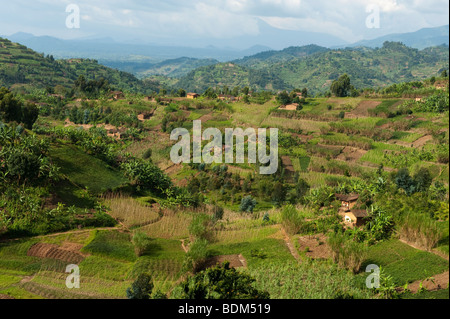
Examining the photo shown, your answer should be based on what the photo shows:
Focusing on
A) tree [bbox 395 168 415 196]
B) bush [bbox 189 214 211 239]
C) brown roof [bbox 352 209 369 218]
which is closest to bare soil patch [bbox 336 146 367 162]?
tree [bbox 395 168 415 196]

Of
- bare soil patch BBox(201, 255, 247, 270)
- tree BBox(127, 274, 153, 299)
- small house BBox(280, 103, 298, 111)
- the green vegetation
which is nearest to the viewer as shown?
tree BBox(127, 274, 153, 299)

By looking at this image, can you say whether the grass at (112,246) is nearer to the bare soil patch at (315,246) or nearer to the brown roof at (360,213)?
the bare soil patch at (315,246)

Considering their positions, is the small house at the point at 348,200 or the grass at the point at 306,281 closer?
the grass at the point at 306,281

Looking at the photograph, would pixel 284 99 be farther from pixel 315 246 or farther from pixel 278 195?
pixel 315 246

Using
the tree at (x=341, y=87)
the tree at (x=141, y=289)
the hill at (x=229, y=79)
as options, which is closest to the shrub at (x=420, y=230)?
the tree at (x=141, y=289)

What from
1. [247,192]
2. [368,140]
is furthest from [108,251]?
[368,140]

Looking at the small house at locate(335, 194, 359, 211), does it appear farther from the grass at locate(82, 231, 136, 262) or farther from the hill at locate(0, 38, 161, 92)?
the hill at locate(0, 38, 161, 92)
